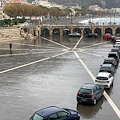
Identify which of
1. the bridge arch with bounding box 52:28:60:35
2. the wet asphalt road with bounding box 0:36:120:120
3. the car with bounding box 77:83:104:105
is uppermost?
the bridge arch with bounding box 52:28:60:35

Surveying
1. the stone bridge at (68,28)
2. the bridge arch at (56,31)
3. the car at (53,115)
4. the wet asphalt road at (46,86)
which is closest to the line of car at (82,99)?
the car at (53,115)

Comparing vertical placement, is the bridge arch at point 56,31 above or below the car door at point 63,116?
above

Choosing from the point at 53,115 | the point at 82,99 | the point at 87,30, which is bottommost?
the point at 82,99

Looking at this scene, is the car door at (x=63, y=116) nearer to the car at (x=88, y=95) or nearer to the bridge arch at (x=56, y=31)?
the car at (x=88, y=95)

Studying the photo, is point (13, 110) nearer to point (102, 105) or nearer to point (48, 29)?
point (102, 105)

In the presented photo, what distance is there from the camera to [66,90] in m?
23.0

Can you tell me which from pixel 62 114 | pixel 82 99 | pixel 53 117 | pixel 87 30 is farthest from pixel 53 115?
pixel 87 30

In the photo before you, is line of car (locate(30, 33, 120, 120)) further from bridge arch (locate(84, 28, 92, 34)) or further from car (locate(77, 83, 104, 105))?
bridge arch (locate(84, 28, 92, 34))

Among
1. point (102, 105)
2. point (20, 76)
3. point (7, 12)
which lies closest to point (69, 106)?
point (102, 105)

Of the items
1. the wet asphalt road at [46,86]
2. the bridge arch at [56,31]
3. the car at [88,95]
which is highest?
the bridge arch at [56,31]

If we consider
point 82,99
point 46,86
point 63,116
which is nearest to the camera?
point 63,116

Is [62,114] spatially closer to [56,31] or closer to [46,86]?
[46,86]

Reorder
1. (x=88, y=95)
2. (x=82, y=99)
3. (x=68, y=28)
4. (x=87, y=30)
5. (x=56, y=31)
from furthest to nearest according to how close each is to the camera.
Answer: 1. (x=56, y=31)
2. (x=87, y=30)
3. (x=68, y=28)
4. (x=82, y=99)
5. (x=88, y=95)

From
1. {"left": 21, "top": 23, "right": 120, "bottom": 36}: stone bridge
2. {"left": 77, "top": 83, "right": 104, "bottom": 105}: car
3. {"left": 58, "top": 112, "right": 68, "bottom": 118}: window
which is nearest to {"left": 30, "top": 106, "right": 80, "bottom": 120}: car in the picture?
{"left": 58, "top": 112, "right": 68, "bottom": 118}: window
